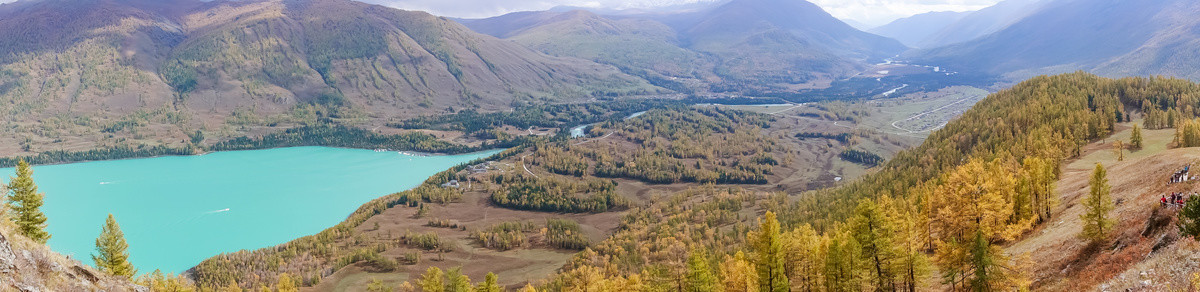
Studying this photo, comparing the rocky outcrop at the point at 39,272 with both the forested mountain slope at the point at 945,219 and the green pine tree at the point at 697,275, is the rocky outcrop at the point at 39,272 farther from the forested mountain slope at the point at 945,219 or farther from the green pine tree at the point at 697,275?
the forested mountain slope at the point at 945,219

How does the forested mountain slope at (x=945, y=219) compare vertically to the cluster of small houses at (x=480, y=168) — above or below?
above

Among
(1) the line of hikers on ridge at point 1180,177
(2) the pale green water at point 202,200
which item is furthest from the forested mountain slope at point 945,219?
(2) the pale green water at point 202,200

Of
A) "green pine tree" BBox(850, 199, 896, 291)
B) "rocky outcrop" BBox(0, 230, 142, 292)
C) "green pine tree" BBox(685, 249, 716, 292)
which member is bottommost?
"green pine tree" BBox(685, 249, 716, 292)

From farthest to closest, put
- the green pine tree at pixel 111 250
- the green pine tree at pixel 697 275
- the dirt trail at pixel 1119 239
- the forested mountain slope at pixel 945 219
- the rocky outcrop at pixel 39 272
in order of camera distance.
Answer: the green pine tree at pixel 111 250, the green pine tree at pixel 697 275, the forested mountain slope at pixel 945 219, the dirt trail at pixel 1119 239, the rocky outcrop at pixel 39 272

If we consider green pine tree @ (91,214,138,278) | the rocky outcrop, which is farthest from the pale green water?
the rocky outcrop

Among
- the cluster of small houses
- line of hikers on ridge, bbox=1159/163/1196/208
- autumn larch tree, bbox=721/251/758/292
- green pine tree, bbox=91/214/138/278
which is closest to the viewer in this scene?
line of hikers on ridge, bbox=1159/163/1196/208

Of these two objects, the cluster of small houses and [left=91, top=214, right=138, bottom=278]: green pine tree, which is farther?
the cluster of small houses

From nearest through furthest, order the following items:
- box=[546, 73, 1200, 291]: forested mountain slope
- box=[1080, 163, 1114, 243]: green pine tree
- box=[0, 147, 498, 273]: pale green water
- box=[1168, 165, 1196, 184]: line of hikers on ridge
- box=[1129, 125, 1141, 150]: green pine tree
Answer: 1. box=[1080, 163, 1114, 243]: green pine tree
2. box=[546, 73, 1200, 291]: forested mountain slope
3. box=[1168, 165, 1196, 184]: line of hikers on ridge
4. box=[1129, 125, 1141, 150]: green pine tree
5. box=[0, 147, 498, 273]: pale green water

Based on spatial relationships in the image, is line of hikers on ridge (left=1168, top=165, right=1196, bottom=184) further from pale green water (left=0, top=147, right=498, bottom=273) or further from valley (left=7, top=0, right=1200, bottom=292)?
pale green water (left=0, top=147, right=498, bottom=273)
